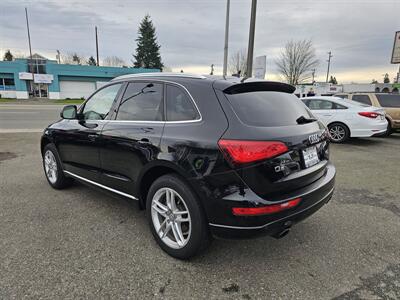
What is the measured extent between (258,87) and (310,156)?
2.68 feet

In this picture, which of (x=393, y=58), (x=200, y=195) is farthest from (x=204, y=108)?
(x=393, y=58)

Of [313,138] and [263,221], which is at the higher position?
[313,138]

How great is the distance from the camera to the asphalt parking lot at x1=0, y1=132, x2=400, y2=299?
227 cm

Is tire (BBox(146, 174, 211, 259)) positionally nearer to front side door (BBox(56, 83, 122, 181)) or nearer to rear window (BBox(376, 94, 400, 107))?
front side door (BBox(56, 83, 122, 181))

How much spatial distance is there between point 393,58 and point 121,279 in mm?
27744

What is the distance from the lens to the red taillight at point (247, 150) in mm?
2139

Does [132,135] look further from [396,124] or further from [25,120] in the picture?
[25,120]

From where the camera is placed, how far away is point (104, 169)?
3.40 meters

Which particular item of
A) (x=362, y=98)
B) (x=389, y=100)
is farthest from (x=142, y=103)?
(x=389, y=100)

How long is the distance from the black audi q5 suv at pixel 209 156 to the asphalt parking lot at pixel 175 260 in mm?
324

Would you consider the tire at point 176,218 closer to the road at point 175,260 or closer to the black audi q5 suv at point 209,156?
the black audi q5 suv at point 209,156

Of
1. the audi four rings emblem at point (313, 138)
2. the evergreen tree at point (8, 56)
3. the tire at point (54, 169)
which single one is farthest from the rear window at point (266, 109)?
the evergreen tree at point (8, 56)

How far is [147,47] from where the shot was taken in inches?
2218

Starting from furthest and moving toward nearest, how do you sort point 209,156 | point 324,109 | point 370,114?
1. point 324,109
2. point 370,114
3. point 209,156
